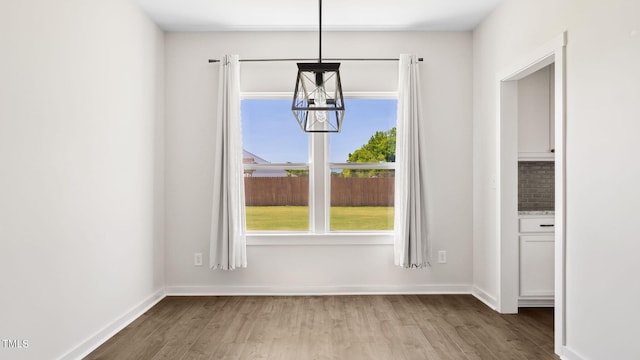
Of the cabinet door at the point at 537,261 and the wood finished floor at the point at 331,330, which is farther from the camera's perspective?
the cabinet door at the point at 537,261

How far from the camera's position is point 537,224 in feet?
12.8

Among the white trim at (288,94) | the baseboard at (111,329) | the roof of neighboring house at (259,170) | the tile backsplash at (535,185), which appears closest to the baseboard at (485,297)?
the tile backsplash at (535,185)

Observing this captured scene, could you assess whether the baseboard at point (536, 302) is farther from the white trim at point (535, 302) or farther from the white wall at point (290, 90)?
the white wall at point (290, 90)

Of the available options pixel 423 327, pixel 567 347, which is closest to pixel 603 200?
pixel 567 347

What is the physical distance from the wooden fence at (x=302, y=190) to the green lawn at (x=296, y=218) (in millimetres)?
56

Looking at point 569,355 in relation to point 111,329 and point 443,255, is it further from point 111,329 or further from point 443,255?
point 111,329

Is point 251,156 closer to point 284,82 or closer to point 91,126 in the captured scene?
point 284,82

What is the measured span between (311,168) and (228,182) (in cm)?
92

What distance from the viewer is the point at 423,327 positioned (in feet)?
11.6

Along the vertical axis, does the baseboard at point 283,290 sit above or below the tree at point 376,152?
below

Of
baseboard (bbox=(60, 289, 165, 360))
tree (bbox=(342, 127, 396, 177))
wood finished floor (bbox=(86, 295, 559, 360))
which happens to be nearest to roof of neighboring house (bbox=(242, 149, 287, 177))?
tree (bbox=(342, 127, 396, 177))

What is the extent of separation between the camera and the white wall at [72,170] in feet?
7.56

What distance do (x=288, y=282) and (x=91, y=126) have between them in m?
2.51

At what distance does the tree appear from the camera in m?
4.68
